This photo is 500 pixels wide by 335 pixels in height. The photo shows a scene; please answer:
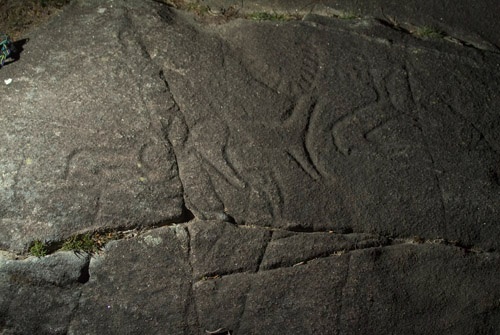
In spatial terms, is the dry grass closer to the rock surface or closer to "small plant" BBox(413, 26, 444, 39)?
the rock surface

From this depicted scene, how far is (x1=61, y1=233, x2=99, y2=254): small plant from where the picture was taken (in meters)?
3.11

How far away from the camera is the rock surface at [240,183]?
3076 mm

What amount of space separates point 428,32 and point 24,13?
2.66 metres

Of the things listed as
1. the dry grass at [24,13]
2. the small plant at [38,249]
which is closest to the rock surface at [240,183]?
the small plant at [38,249]

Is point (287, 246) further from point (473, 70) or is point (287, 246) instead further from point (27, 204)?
point (473, 70)

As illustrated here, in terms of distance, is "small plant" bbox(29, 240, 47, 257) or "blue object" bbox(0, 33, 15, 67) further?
"blue object" bbox(0, 33, 15, 67)

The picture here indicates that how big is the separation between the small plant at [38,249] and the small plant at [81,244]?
0.09 m

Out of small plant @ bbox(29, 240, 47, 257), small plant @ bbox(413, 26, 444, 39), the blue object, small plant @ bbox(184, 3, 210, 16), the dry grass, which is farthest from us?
small plant @ bbox(413, 26, 444, 39)

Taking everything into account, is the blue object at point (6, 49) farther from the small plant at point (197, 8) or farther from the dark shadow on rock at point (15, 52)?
the small plant at point (197, 8)

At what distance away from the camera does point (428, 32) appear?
170 inches

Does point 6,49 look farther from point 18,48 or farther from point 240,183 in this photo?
point 240,183

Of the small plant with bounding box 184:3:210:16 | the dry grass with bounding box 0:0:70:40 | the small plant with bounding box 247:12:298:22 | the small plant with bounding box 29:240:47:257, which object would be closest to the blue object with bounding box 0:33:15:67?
the dry grass with bounding box 0:0:70:40

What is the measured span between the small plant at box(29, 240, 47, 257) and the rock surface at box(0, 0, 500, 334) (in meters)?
0.03

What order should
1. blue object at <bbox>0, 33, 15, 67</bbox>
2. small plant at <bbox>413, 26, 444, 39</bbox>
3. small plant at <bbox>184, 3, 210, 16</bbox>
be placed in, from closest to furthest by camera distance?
blue object at <bbox>0, 33, 15, 67</bbox> < small plant at <bbox>184, 3, 210, 16</bbox> < small plant at <bbox>413, 26, 444, 39</bbox>
